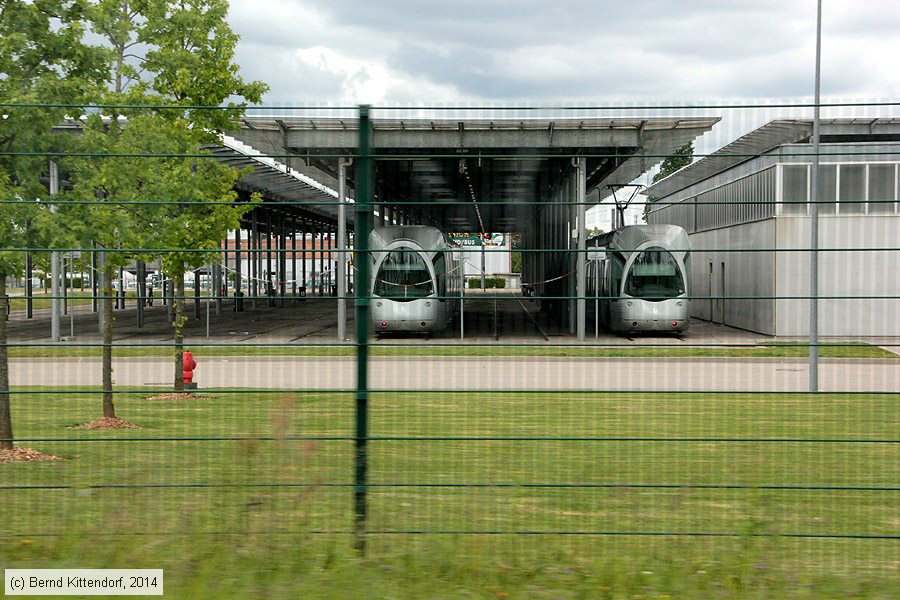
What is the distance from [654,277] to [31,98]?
5.73 meters

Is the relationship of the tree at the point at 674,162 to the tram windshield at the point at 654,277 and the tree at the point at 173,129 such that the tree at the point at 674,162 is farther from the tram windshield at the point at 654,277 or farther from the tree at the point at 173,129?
the tree at the point at 173,129

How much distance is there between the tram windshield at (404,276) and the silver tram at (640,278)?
1.10m

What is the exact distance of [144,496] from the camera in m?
6.44

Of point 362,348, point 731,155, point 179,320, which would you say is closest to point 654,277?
point 731,155

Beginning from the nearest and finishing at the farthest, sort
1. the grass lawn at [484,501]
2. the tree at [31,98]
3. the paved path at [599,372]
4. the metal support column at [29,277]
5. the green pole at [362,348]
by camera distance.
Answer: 1. the grass lawn at [484,501]
2. the green pole at [362,348]
3. the paved path at [599,372]
4. the metal support column at [29,277]
5. the tree at [31,98]

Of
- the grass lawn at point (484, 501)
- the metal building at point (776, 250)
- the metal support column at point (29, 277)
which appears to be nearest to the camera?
the grass lawn at point (484, 501)

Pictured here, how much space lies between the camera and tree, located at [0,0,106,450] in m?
8.54

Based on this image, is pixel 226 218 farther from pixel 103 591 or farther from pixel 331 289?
pixel 103 591

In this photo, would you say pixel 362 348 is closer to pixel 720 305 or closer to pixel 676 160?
pixel 676 160

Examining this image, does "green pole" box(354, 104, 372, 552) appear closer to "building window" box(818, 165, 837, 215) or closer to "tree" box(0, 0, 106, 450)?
"building window" box(818, 165, 837, 215)

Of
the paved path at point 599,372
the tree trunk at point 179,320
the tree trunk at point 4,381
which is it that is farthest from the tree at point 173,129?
the paved path at point 599,372

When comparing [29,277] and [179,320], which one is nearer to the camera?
[179,320]

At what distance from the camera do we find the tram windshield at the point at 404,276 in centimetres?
625

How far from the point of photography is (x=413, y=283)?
21.5 feet
